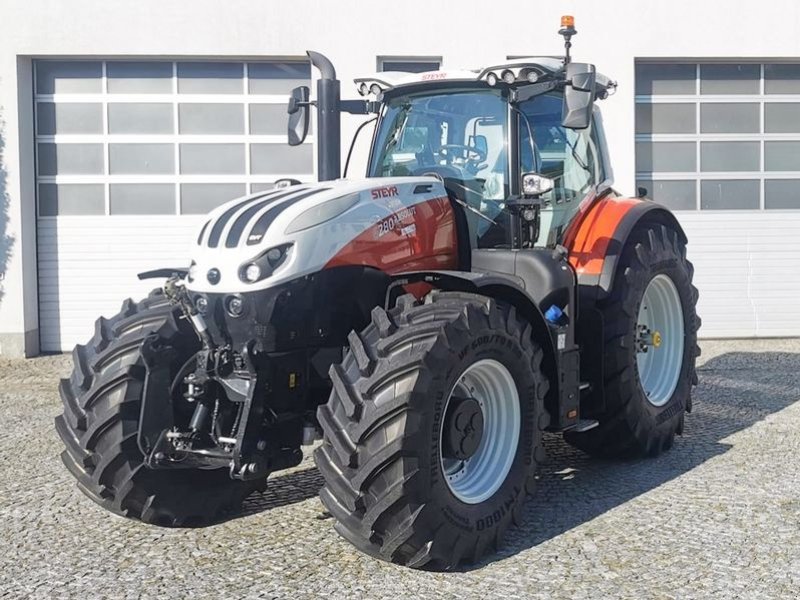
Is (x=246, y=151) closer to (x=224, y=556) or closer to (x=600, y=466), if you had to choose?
(x=600, y=466)

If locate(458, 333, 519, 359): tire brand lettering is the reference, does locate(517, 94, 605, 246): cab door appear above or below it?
above

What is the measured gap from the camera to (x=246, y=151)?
1134 cm

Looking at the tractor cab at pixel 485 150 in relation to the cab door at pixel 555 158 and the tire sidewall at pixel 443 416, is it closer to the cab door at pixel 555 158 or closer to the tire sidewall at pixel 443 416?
the cab door at pixel 555 158

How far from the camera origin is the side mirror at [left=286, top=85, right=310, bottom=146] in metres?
5.59

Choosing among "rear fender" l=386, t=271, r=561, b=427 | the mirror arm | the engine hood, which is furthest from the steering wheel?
"rear fender" l=386, t=271, r=561, b=427

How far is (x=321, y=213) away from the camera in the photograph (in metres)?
4.32

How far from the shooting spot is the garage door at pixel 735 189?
38.0 feet

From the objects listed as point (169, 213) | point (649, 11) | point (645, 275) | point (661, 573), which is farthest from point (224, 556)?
point (649, 11)

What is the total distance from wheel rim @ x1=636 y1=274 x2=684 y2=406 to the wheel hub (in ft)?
7.11

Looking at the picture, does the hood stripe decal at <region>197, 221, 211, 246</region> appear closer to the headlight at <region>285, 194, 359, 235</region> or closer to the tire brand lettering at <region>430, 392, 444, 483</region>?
the headlight at <region>285, 194, 359, 235</region>

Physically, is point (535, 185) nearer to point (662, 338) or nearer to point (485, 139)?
point (485, 139)

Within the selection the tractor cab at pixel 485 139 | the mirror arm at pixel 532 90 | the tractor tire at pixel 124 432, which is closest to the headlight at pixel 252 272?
the tractor tire at pixel 124 432

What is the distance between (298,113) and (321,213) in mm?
1549

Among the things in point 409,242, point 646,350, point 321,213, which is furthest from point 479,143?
point 646,350
